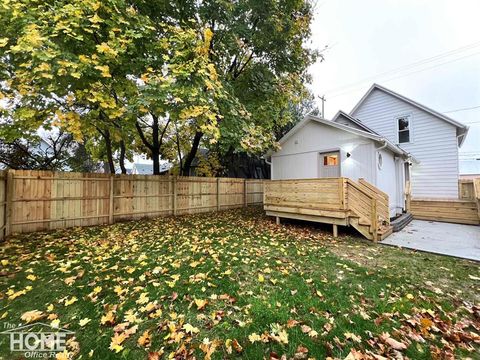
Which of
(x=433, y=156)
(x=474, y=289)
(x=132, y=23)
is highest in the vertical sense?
(x=132, y=23)

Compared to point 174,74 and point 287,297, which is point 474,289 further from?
point 174,74

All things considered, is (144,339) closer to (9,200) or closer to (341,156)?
(9,200)

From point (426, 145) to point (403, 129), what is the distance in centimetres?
156

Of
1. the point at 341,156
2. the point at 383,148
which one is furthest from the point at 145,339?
the point at 383,148

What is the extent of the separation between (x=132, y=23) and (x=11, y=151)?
10.3 metres

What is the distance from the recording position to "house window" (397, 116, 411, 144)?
42.8 feet

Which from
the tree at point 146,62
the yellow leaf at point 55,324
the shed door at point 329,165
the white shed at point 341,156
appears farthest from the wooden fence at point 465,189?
the yellow leaf at point 55,324

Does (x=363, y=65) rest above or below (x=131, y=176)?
above

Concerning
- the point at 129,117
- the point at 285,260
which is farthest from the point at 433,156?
the point at 129,117

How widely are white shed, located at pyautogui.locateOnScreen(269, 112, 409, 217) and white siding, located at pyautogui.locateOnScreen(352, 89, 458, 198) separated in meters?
2.31

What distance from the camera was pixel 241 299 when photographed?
2.99m

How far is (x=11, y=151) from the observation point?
428 inches

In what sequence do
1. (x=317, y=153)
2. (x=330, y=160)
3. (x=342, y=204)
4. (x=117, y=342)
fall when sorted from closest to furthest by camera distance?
(x=117, y=342)
(x=342, y=204)
(x=330, y=160)
(x=317, y=153)

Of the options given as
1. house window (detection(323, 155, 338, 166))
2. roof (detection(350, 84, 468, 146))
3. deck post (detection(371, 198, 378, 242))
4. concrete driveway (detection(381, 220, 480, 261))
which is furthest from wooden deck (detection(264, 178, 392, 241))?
roof (detection(350, 84, 468, 146))
